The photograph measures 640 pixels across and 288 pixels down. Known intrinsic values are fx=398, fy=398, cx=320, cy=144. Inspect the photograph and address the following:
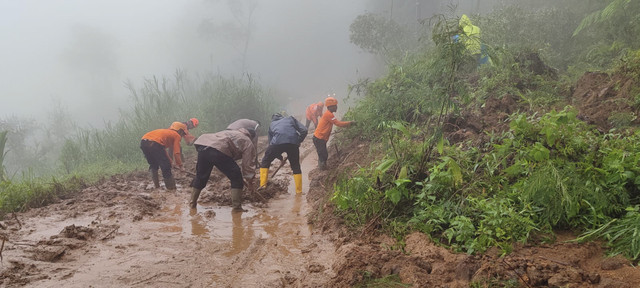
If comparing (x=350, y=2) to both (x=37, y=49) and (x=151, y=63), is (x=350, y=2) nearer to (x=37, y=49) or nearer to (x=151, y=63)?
(x=151, y=63)

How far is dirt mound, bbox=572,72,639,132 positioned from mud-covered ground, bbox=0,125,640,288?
8.66ft

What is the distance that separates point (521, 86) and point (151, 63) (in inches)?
2247

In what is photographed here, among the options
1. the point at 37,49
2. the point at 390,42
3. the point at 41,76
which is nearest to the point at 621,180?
the point at 390,42

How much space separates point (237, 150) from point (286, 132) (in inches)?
43.8

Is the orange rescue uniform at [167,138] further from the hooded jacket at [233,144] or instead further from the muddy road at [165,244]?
the hooded jacket at [233,144]

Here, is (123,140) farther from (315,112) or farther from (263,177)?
(263,177)

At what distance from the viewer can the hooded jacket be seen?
5.88 meters

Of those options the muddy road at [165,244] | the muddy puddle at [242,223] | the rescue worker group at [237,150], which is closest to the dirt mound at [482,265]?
the muddy road at [165,244]

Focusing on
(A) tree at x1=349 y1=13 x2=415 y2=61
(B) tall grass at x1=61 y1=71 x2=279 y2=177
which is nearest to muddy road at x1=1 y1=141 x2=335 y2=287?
(B) tall grass at x1=61 y1=71 x2=279 y2=177

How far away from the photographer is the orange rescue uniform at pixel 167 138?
294 inches

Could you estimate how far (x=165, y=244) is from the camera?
436 cm

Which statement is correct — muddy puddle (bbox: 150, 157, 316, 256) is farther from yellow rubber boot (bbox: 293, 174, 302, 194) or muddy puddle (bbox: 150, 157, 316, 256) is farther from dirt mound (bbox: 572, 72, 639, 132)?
dirt mound (bbox: 572, 72, 639, 132)

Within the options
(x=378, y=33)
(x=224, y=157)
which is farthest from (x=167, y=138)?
(x=378, y=33)

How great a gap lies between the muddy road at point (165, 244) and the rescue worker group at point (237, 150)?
0.40 metres
